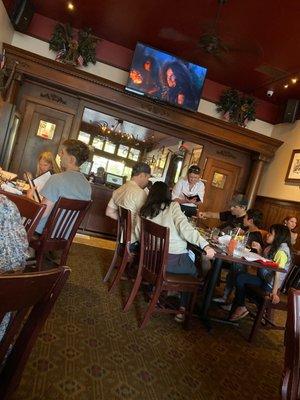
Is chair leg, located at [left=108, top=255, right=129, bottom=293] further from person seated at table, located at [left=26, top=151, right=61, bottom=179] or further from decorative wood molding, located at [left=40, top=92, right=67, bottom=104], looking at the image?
decorative wood molding, located at [left=40, top=92, right=67, bottom=104]

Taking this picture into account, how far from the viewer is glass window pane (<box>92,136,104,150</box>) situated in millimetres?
8941

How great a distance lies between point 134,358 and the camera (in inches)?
90.2

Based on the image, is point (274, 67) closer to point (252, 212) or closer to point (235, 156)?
point (235, 156)

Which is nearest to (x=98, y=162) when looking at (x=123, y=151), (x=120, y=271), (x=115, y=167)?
(x=115, y=167)

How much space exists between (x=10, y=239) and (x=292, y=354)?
1.20 m

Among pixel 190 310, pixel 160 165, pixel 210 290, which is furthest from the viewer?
pixel 160 165

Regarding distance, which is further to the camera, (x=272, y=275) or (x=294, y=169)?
(x=294, y=169)

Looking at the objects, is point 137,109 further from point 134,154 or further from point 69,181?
point 134,154

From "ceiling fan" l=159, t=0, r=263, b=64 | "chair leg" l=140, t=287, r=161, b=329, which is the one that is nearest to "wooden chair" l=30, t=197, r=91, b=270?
"chair leg" l=140, t=287, r=161, b=329

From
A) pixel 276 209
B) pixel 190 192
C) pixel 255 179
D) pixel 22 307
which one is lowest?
pixel 22 307

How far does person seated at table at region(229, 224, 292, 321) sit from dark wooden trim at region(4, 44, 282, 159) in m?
3.09

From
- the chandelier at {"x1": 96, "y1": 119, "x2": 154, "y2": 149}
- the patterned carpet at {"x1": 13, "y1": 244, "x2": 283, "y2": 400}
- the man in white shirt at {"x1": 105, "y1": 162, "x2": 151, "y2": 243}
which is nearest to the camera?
the patterned carpet at {"x1": 13, "y1": 244, "x2": 283, "y2": 400}

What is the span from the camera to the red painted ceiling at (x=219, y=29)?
395cm

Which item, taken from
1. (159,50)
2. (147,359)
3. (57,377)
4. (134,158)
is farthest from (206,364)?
(134,158)
